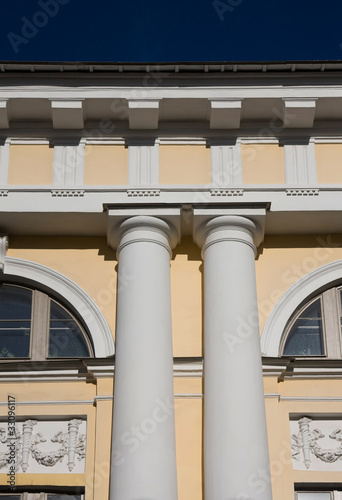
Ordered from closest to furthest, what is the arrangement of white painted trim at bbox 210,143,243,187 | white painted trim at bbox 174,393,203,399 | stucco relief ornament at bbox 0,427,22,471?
stucco relief ornament at bbox 0,427,22,471
white painted trim at bbox 174,393,203,399
white painted trim at bbox 210,143,243,187

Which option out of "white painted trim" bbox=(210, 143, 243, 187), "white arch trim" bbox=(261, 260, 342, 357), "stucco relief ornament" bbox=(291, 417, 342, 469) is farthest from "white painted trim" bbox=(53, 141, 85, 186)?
"stucco relief ornament" bbox=(291, 417, 342, 469)

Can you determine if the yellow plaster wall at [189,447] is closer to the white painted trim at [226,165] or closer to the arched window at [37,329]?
the arched window at [37,329]

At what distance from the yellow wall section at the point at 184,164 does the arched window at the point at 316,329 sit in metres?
1.97

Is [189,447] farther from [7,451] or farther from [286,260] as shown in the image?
[286,260]

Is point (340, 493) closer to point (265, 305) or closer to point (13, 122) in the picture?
point (265, 305)

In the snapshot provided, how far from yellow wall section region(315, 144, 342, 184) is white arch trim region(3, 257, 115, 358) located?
126 inches

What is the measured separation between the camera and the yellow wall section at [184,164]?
38.0 feet

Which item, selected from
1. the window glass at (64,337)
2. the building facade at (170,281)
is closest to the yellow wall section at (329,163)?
the building facade at (170,281)

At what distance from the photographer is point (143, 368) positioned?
10117mm

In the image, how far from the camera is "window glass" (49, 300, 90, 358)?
433 inches

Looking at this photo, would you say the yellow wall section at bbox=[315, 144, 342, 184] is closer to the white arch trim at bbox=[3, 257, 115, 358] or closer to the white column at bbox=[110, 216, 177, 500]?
the white column at bbox=[110, 216, 177, 500]

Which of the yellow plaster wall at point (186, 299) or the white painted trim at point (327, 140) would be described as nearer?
the yellow plaster wall at point (186, 299)

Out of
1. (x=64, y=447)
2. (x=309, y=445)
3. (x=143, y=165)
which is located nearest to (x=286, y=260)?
(x=143, y=165)

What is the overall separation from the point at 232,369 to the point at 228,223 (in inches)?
75.2
